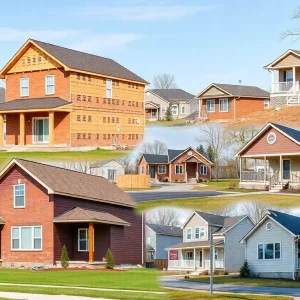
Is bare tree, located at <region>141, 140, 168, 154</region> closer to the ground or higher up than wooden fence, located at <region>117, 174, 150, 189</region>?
higher up

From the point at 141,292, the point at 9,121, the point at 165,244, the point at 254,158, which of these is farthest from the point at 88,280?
the point at 254,158

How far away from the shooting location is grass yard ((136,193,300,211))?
36.7ft

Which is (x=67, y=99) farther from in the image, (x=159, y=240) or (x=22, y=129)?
(x=159, y=240)

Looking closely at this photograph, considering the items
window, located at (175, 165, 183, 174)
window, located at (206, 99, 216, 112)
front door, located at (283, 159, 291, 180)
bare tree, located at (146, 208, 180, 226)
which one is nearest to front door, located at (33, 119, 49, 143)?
window, located at (206, 99, 216, 112)

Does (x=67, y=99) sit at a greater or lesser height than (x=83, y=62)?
lesser

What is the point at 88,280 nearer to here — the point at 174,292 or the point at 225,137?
the point at 174,292

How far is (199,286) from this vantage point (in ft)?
52.2

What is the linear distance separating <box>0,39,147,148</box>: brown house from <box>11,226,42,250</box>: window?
752 centimetres

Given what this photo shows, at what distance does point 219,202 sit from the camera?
1196 cm

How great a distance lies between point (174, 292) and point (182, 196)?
3183 millimetres

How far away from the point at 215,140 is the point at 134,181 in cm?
178

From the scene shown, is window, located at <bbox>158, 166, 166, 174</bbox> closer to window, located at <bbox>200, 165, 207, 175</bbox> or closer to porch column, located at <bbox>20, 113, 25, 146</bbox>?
window, located at <bbox>200, 165, 207, 175</bbox>

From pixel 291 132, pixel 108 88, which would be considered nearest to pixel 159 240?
pixel 291 132

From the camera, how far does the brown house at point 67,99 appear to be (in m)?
28.5
